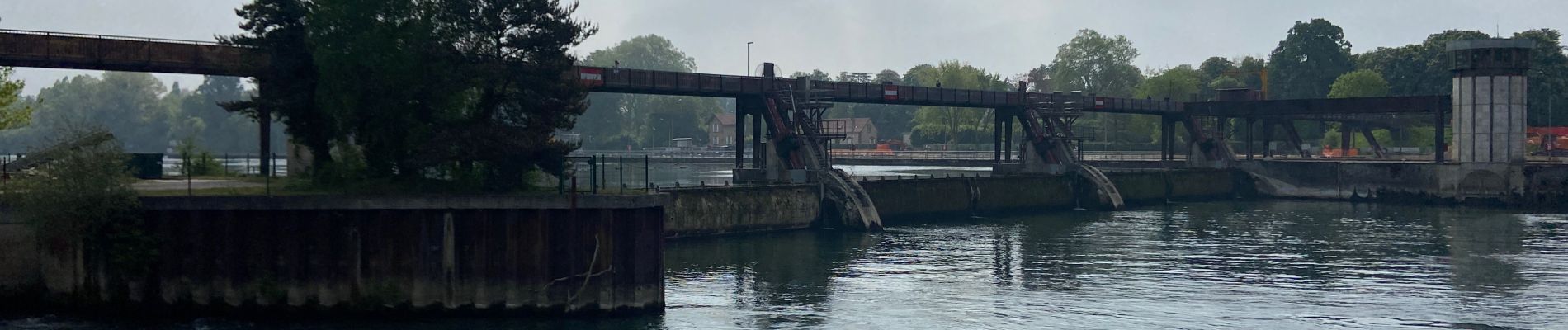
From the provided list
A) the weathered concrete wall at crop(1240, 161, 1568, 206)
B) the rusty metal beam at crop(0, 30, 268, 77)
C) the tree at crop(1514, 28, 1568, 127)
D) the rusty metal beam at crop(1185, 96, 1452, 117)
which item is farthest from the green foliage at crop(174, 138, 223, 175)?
the tree at crop(1514, 28, 1568, 127)

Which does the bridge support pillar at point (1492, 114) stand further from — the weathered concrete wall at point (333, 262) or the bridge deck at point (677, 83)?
the weathered concrete wall at point (333, 262)

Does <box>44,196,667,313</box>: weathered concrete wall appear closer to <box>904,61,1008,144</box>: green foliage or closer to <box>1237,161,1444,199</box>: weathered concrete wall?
<box>1237,161,1444,199</box>: weathered concrete wall

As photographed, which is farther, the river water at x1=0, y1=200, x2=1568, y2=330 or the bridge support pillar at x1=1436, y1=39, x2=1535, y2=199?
the bridge support pillar at x1=1436, y1=39, x2=1535, y2=199

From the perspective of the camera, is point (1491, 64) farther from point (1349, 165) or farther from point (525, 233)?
point (525, 233)

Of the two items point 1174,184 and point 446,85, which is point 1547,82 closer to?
point 1174,184

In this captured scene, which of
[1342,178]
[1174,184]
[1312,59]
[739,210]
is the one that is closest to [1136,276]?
[739,210]

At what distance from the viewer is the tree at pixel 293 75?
4050 cm

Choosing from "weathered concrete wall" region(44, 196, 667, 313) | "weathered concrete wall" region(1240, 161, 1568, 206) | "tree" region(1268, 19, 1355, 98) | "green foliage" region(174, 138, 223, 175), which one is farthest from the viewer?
"tree" region(1268, 19, 1355, 98)

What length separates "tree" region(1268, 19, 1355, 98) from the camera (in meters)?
179

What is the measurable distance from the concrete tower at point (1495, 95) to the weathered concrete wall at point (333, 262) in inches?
3232

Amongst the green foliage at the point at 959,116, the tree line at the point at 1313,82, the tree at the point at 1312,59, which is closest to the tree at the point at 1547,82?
the tree line at the point at 1313,82

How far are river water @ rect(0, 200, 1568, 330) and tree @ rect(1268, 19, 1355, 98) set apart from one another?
353 ft

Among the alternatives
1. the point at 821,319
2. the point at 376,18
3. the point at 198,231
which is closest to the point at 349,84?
the point at 376,18

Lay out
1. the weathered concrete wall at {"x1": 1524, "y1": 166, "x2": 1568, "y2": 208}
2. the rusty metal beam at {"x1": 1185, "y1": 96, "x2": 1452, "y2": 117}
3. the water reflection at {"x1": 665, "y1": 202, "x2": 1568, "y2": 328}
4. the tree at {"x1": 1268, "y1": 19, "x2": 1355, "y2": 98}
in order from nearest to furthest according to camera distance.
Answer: the water reflection at {"x1": 665, "y1": 202, "x2": 1568, "y2": 328} → the weathered concrete wall at {"x1": 1524, "y1": 166, "x2": 1568, "y2": 208} → the rusty metal beam at {"x1": 1185, "y1": 96, "x2": 1452, "y2": 117} → the tree at {"x1": 1268, "y1": 19, "x2": 1355, "y2": 98}
